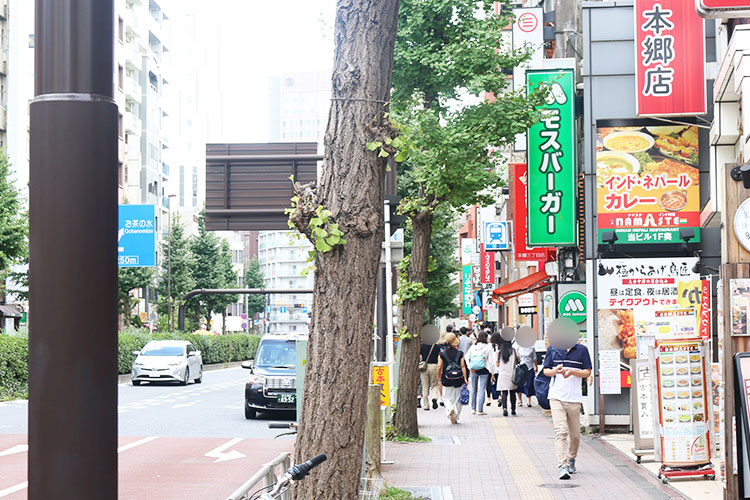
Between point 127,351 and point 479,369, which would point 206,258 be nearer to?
point 127,351

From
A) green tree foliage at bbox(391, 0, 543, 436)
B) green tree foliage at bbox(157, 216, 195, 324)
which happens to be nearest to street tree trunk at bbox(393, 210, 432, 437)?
green tree foliage at bbox(391, 0, 543, 436)

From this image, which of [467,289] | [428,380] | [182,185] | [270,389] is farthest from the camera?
[182,185]

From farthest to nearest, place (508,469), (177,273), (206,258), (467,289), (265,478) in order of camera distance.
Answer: (206,258) < (467,289) < (177,273) < (508,469) < (265,478)

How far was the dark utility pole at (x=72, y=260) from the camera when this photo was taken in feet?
7.41

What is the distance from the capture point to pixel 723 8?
711 cm

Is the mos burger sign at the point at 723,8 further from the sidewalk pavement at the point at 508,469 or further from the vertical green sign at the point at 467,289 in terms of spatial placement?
the vertical green sign at the point at 467,289

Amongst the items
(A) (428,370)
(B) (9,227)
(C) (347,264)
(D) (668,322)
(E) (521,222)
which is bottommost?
(A) (428,370)

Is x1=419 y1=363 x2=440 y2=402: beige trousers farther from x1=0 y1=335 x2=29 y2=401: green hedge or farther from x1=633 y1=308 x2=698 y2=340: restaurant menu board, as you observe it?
x1=633 y1=308 x2=698 y2=340: restaurant menu board

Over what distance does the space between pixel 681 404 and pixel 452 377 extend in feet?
28.8

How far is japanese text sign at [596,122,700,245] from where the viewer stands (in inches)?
699

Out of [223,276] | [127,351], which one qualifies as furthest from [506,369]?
[223,276]

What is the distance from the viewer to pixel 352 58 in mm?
5961

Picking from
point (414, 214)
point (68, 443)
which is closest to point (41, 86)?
point (68, 443)

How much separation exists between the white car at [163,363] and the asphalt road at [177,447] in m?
7.17
